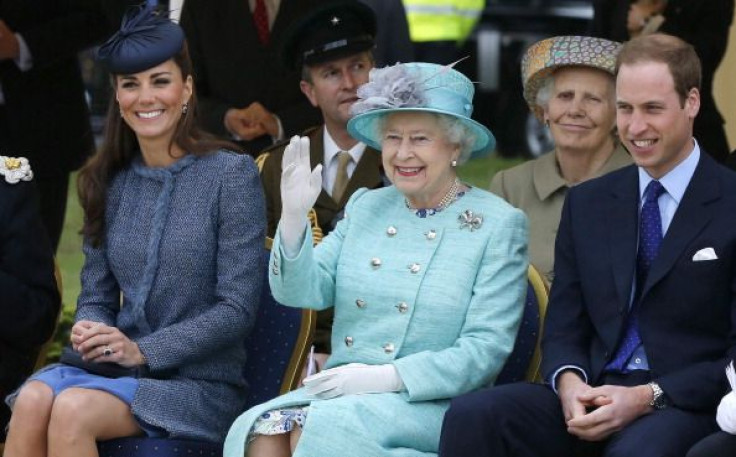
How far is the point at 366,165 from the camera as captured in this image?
19.4 feet

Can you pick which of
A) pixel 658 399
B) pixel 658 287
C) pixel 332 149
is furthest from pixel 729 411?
pixel 332 149

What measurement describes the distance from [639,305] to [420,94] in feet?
2.72

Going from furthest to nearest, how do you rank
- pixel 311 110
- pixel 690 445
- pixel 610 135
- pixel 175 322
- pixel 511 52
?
pixel 511 52
pixel 311 110
pixel 610 135
pixel 175 322
pixel 690 445

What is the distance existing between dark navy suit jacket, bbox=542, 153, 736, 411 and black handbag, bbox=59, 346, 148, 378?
1.14m

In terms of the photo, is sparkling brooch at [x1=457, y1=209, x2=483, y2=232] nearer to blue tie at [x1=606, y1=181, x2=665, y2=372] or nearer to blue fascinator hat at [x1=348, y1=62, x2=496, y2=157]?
blue fascinator hat at [x1=348, y1=62, x2=496, y2=157]

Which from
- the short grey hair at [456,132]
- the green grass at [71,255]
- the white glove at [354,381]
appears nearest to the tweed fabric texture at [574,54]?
the short grey hair at [456,132]

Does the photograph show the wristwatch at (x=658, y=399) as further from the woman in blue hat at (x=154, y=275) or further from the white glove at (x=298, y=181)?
the woman in blue hat at (x=154, y=275)

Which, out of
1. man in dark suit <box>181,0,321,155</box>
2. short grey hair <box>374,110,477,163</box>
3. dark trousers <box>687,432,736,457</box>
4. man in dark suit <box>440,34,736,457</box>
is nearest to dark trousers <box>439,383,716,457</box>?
man in dark suit <box>440,34,736,457</box>

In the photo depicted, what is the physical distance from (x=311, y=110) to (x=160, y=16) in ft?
3.96

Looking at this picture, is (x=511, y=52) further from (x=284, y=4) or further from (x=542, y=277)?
(x=542, y=277)

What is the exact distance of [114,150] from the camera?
18.0ft

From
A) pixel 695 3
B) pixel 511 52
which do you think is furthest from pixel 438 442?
pixel 511 52

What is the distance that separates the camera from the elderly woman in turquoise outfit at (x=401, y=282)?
4789mm

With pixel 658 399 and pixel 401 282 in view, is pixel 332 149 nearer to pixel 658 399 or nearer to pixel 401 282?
pixel 401 282
